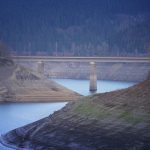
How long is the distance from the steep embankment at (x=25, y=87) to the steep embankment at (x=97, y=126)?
31962 millimetres

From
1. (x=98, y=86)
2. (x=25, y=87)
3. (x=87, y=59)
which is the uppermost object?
(x=87, y=59)

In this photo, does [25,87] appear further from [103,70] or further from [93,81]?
[103,70]

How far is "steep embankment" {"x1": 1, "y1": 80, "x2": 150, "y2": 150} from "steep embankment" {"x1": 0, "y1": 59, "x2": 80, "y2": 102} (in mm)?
31962

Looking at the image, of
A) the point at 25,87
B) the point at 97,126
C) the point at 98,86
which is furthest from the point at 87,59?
the point at 97,126

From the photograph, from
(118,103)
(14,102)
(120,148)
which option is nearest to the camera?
(120,148)

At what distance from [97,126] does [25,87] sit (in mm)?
40005

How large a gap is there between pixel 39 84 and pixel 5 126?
2982 cm

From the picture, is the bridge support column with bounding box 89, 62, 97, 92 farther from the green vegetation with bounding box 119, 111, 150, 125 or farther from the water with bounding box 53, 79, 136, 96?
the green vegetation with bounding box 119, 111, 150, 125

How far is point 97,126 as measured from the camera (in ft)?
111

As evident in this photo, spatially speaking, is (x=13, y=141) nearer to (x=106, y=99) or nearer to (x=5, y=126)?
(x=106, y=99)

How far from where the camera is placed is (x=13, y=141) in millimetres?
36844

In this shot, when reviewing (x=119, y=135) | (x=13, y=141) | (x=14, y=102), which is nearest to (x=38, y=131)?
(x=13, y=141)

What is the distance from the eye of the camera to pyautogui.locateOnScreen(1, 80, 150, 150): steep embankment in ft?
103

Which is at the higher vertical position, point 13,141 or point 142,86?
point 142,86
